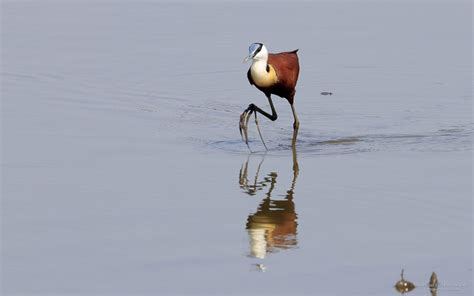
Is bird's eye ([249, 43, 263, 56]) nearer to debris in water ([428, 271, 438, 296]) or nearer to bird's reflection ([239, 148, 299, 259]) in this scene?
bird's reflection ([239, 148, 299, 259])

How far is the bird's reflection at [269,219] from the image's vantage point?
8.73 metres

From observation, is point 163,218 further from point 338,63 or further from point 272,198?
point 338,63

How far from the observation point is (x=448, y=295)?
7.49 metres

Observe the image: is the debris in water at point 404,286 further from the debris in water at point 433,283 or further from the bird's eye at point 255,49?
the bird's eye at point 255,49

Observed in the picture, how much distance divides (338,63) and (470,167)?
6.16 metres

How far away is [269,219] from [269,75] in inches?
111

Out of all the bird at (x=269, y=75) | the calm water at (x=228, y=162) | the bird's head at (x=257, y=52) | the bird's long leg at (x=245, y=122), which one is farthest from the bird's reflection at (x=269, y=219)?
the bird's head at (x=257, y=52)

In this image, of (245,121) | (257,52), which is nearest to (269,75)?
(257,52)

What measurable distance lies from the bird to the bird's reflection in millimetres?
1114

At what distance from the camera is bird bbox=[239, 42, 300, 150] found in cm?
1188

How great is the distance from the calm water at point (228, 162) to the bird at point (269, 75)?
0.32 m

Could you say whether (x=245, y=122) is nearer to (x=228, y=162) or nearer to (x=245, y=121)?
(x=245, y=121)

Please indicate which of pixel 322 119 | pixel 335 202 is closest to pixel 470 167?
pixel 335 202

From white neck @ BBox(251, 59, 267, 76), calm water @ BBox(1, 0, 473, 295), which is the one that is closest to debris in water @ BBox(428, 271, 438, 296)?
calm water @ BBox(1, 0, 473, 295)
